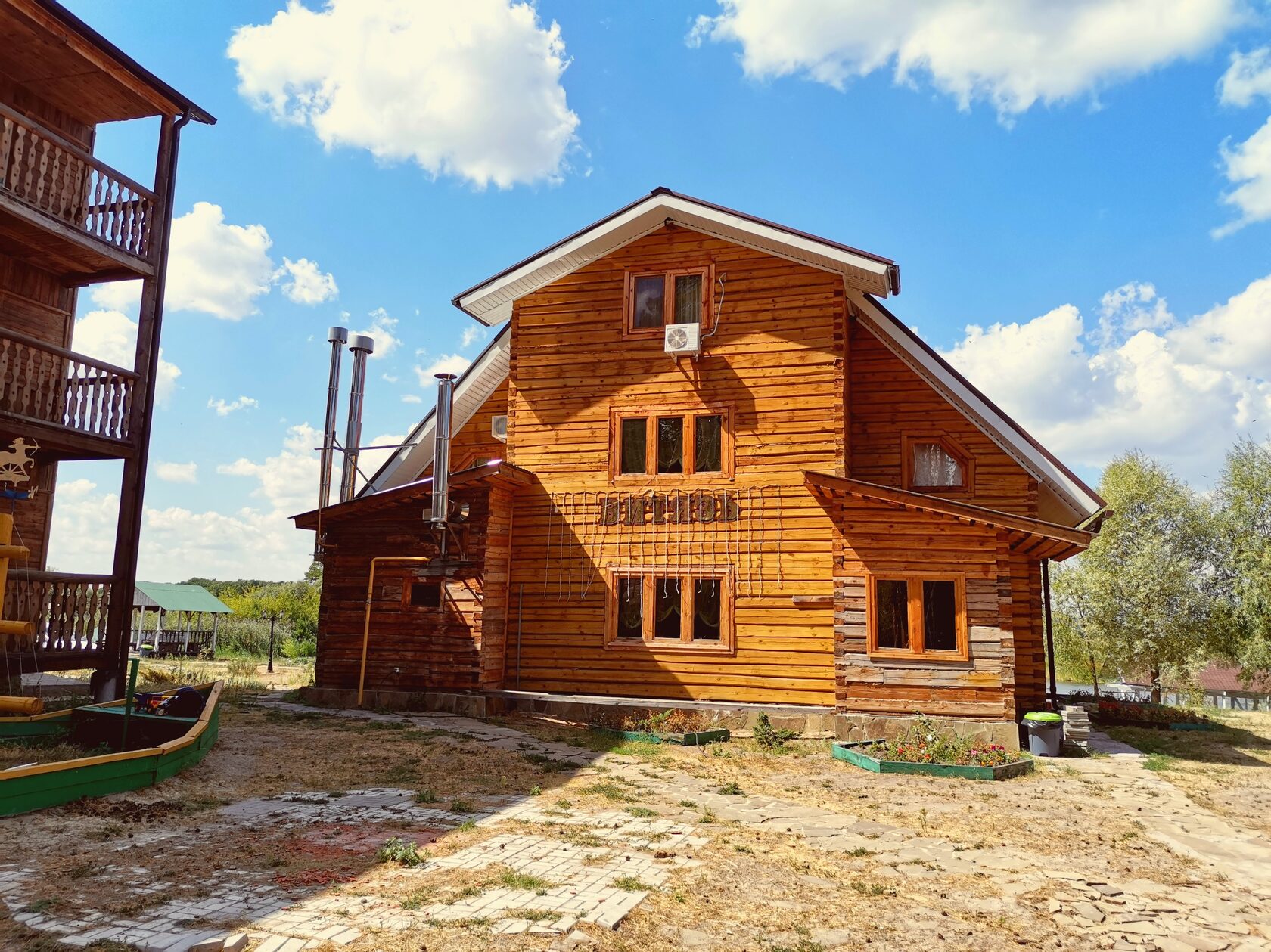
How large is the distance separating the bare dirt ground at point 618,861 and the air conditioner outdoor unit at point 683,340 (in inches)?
336

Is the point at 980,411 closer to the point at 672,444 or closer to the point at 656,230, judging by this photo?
the point at 672,444

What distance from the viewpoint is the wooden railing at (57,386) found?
13289 mm

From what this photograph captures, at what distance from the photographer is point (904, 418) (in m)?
18.8

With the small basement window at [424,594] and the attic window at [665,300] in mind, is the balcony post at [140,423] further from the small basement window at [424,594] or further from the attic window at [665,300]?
the attic window at [665,300]

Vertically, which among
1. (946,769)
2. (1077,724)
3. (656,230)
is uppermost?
(656,230)

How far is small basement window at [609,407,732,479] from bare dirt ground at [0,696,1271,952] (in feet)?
22.6

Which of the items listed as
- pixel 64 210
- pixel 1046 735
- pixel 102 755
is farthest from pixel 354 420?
pixel 1046 735

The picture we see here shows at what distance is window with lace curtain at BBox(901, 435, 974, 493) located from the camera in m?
18.4

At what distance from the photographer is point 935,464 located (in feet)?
61.2

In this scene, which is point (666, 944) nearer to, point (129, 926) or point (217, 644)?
point (129, 926)

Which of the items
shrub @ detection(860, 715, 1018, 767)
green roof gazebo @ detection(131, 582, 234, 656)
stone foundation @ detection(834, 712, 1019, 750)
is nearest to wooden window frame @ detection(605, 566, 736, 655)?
stone foundation @ detection(834, 712, 1019, 750)

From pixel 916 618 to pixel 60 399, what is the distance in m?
14.7

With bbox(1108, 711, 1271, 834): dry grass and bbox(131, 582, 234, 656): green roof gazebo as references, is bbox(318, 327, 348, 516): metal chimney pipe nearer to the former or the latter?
bbox(1108, 711, 1271, 834): dry grass

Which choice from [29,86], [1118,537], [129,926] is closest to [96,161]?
[29,86]
